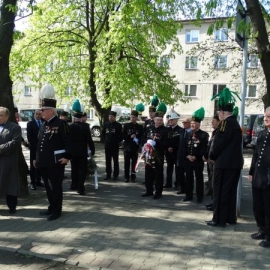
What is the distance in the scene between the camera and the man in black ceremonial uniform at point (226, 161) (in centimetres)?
576

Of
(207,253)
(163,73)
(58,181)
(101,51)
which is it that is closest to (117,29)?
(101,51)

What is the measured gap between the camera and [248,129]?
19.8 metres

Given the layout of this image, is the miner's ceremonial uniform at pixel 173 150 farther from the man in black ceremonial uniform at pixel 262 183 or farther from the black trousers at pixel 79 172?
the man in black ceremonial uniform at pixel 262 183

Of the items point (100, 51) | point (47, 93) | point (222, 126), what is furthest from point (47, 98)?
point (100, 51)

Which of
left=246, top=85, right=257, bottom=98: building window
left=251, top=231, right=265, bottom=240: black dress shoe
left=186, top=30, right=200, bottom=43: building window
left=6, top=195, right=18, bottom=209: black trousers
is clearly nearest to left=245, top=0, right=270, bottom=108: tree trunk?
left=251, top=231, right=265, bottom=240: black dress shoe

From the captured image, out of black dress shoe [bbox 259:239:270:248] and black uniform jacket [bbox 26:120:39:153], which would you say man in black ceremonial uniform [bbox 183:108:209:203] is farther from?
black uniform jacket [bbox 26:120:39:153]

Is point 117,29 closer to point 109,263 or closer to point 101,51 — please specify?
point 101,51

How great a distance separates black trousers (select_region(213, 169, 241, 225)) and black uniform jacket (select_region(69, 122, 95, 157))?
11.3 ft

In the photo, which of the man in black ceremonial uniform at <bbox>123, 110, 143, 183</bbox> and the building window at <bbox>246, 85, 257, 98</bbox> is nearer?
the man in black ceremonial uniform at <bbox>123, 110, 143, 183</bbox>

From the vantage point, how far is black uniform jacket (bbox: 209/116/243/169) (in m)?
5.74

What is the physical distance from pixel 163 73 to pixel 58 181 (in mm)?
14880

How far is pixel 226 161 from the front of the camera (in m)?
5.76

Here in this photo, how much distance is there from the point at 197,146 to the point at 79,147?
270 cm

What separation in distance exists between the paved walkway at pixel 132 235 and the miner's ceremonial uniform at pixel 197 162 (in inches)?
11.9
